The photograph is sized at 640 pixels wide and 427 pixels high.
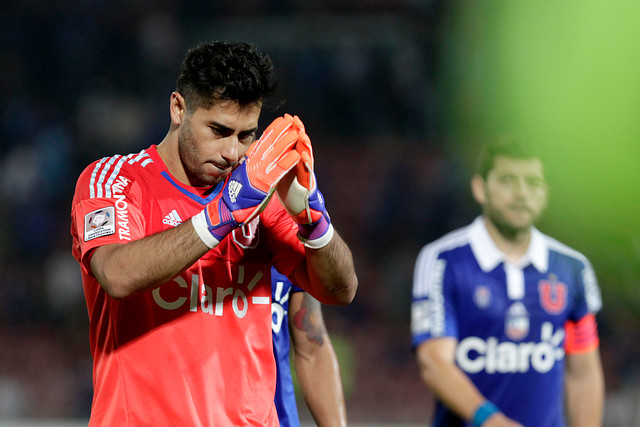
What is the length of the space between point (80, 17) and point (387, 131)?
4.79 meters

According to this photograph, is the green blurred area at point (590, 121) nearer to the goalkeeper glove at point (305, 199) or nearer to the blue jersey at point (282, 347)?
the blue jersey at point (282, 347)

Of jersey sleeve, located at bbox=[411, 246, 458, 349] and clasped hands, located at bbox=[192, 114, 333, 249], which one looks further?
jersey sleeve, located at bbox=[411, 246, 458, 349]

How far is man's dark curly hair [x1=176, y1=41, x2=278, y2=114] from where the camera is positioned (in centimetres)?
237

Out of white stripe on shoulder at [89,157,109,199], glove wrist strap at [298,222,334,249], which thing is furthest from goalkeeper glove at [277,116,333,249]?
white stripe on shoulder at [89,157,109,199]

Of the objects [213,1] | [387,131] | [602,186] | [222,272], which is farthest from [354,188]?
[222,272]

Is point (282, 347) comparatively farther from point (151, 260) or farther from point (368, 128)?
point (368, 128)

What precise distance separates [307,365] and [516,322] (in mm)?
900

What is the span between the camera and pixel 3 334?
8477mm

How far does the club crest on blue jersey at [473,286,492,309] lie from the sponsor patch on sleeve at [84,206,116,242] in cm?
173

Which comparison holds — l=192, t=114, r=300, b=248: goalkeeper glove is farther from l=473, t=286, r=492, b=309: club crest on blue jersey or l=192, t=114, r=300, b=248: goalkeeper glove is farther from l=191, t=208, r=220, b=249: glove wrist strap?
l=473, t=286, r=492, b=309: club crest on blue jersey

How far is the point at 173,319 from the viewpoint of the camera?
2285 mm

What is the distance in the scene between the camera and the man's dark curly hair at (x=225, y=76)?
2.37m

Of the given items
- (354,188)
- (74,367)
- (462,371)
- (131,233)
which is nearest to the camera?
(131,233)

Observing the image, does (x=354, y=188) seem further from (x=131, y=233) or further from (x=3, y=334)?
(x=131, y=233)
